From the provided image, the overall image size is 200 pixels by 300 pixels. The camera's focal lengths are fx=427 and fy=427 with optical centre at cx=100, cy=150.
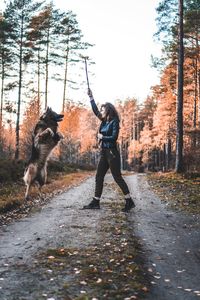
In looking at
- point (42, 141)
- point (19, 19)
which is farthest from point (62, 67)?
point (42, 141)

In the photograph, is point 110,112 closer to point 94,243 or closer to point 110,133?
point 110,133

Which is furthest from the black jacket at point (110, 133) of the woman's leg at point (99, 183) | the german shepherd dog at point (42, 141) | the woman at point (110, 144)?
the german shepherd dog at point (42, 141)

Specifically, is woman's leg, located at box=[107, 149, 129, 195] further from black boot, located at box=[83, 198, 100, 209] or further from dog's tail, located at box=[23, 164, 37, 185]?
dog's tail, located at box=[23, 164, 37, 185]

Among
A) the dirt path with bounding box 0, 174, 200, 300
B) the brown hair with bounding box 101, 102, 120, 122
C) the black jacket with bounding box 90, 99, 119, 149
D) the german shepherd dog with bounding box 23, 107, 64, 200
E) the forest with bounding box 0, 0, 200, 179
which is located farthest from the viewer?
the forest with bounding box 0, 0, 200, 179

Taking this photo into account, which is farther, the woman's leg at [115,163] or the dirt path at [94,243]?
the woman's leg at [115,163]

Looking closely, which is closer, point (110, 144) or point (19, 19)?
point (110, 144)

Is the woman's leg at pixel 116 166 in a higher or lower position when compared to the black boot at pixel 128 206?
higher

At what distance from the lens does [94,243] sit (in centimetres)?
666

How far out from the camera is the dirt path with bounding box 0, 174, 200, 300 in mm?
4664

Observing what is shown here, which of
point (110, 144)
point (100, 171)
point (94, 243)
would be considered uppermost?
point (110, 144)

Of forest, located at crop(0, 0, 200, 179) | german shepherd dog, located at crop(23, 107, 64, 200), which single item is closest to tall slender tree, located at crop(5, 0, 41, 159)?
forest, located at crop(0, 0, 200, 179)

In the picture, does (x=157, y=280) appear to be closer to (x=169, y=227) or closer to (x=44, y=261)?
(x=44, y=261)

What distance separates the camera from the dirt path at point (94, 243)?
4664mm

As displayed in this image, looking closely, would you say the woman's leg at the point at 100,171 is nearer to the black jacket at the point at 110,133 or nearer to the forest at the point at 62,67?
the black jacket at the point at 110,133
